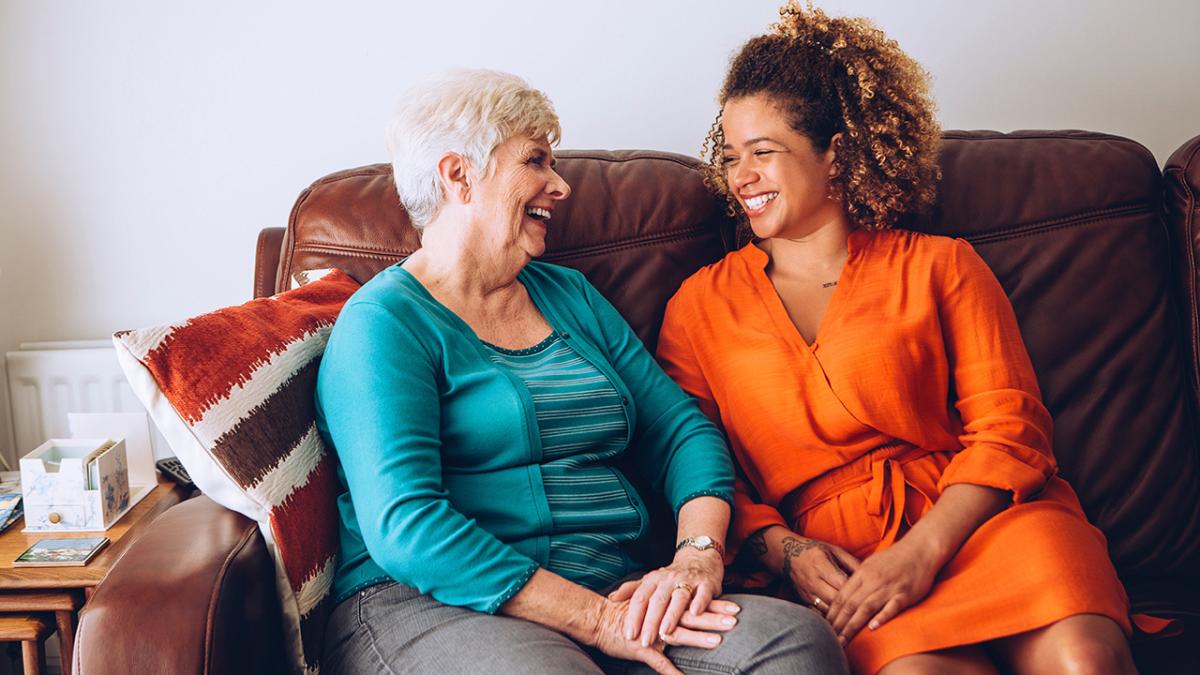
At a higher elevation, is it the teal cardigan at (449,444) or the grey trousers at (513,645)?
the teal cardigan at (449,444)

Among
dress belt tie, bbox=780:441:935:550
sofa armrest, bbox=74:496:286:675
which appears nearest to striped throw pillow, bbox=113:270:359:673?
sofa armrest, bbox=74:496:286:675

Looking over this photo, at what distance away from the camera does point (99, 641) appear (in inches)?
39.9

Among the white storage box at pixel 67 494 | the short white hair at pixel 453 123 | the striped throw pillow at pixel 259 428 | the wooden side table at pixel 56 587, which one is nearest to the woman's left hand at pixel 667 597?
the striped throw pillow at pixel 259 428

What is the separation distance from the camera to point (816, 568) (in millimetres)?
1400

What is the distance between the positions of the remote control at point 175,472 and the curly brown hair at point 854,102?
120 centimetres

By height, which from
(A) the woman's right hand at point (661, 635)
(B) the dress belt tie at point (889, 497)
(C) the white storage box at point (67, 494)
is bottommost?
(C) the white storage box at point (67, 494)

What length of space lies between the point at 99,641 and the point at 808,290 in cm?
114

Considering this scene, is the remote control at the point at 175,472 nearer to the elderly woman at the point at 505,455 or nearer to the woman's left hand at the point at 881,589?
the elderly woman at the point at 505,455

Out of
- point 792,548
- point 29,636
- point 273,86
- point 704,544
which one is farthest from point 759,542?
point 273,86

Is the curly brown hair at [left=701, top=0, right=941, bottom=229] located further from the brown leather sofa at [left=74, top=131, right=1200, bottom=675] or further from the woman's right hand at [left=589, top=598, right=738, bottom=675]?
the woman's right hand at [left=589, top=598, right=738, bottom=675]

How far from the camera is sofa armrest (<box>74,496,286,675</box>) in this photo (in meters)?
1.01

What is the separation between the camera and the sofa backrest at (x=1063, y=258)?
166 cm

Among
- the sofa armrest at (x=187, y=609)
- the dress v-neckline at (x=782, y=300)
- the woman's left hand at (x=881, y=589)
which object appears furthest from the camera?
the dress v-neckline at (x=782, y=300)

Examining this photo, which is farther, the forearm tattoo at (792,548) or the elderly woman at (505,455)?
the forearm tattoo at (792,548)
